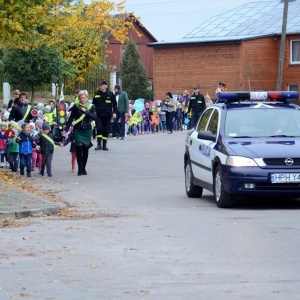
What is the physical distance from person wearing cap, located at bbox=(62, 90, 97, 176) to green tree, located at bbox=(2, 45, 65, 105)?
22039 mm

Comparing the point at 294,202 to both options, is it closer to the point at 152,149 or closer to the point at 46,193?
the point at 46,193

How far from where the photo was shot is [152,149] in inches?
1255

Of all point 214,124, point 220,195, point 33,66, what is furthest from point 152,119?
point 220,195

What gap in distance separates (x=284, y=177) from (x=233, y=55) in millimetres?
54305

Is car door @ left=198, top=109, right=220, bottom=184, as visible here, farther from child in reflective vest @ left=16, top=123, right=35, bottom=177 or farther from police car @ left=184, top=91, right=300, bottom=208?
child in reflective vest @ left=16, top=123, right=35, bottom=177

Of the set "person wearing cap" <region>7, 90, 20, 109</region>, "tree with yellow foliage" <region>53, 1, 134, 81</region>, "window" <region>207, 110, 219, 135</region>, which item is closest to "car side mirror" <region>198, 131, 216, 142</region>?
"window" <region>207, 110, 219, 135</region>

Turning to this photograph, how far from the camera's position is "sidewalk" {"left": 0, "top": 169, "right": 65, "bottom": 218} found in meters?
15.1

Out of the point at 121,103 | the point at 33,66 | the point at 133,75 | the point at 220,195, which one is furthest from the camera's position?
the point at 133,75

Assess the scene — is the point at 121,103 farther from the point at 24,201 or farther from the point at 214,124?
the point at 24,201

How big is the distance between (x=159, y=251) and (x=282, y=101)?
267 inches

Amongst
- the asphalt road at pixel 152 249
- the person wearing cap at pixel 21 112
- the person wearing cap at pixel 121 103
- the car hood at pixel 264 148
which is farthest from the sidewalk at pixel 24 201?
the person wearing cap at pixel 121 103

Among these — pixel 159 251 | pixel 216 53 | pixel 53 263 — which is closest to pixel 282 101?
pixel 159 251

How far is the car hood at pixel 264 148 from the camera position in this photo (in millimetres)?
15195

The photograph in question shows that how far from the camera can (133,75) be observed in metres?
78.4
